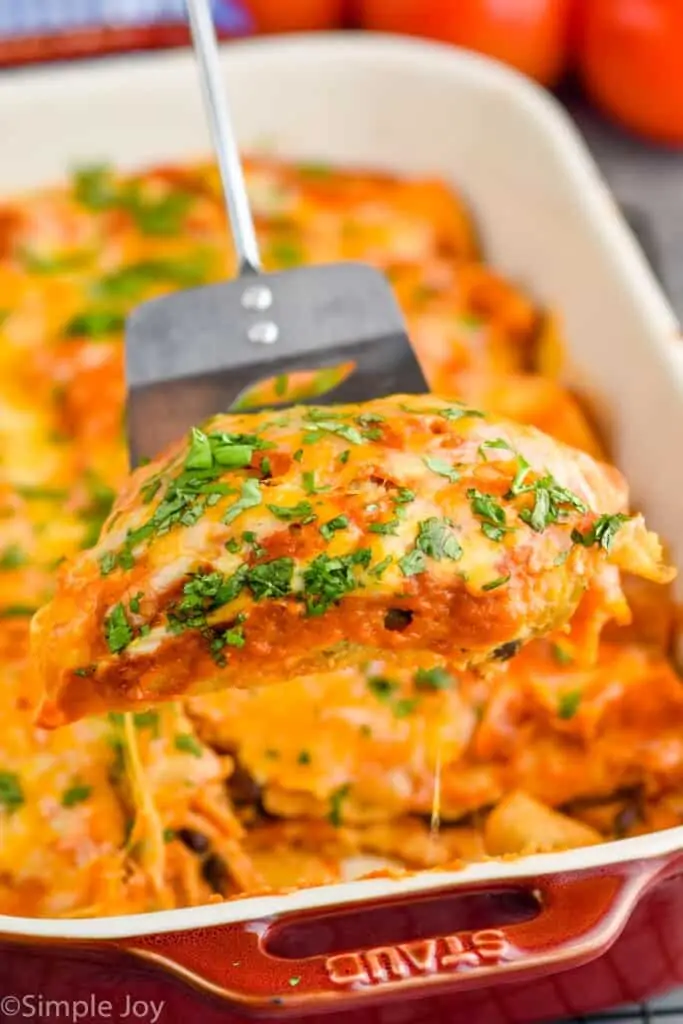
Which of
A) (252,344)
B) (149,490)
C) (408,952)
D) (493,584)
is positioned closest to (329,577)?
(493,584)

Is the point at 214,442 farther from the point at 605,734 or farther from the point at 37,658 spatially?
the point at 605,734

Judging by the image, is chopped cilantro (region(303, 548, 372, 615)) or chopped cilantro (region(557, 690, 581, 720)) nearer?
chopped cilantro (region(303, 548, 372, 615))

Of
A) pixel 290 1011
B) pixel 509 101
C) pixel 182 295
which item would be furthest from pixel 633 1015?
pixel 509 101

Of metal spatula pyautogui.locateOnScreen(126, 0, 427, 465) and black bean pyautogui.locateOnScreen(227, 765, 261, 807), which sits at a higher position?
metal spatula pyautogui.locateOnScreen(126, 0, 427, 465)

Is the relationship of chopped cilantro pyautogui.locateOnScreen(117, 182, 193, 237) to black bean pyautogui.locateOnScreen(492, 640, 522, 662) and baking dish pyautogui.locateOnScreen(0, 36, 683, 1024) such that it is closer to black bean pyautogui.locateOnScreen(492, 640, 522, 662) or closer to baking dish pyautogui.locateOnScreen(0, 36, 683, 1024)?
baking dish pyautogui.locateOnScreen(0, 36, 683, 1024)

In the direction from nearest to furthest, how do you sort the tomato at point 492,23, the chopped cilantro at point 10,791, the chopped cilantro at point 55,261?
the chopped cilantro at point 10,791 → the chopped cilantro at point 55,261 → the tomato at point 492,23

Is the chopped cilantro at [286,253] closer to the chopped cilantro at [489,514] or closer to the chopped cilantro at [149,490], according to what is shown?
the chopped cilantro at [149,490]

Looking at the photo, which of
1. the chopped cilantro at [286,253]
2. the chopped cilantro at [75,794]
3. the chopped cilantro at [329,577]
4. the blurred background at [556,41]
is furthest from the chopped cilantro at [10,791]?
the blurred background at [556,41]

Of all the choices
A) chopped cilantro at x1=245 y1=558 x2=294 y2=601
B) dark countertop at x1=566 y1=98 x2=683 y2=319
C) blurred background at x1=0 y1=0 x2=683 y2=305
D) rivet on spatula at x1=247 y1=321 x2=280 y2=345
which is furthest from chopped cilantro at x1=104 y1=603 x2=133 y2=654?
blurred background at x1=0 y1=0 x2=683 y2=305
